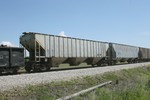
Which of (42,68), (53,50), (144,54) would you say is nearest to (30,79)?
(42,68)

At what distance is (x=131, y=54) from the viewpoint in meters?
52.1

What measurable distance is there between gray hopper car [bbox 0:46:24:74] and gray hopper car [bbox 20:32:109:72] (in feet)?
7.14

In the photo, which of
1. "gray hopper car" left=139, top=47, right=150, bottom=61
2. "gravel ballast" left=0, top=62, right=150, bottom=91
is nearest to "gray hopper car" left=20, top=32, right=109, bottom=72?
"gravel ballast" left=0, top=62, right=150, bottom=91

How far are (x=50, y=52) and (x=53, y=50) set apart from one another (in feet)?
2.09

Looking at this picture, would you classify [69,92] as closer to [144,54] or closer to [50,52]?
[50,52]

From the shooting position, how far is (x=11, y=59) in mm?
22062

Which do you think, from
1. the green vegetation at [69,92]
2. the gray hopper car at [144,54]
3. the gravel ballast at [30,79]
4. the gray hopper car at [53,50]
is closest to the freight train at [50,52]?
the gray hopper car at [53,50]

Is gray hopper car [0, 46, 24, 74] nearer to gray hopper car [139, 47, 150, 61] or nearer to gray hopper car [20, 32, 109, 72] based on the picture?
gray hopper car [20, 32, 109, 72]

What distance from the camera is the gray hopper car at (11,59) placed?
69.9 feet

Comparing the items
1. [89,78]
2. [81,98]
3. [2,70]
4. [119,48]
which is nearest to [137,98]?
[81,98]

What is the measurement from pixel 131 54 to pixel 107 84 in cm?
3644

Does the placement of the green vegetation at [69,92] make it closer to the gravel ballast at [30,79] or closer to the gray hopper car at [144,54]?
the gravel ballast at [30,79]

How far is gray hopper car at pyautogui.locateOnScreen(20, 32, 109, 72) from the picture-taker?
2573 cm

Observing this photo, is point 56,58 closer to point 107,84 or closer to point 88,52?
point 88,52
